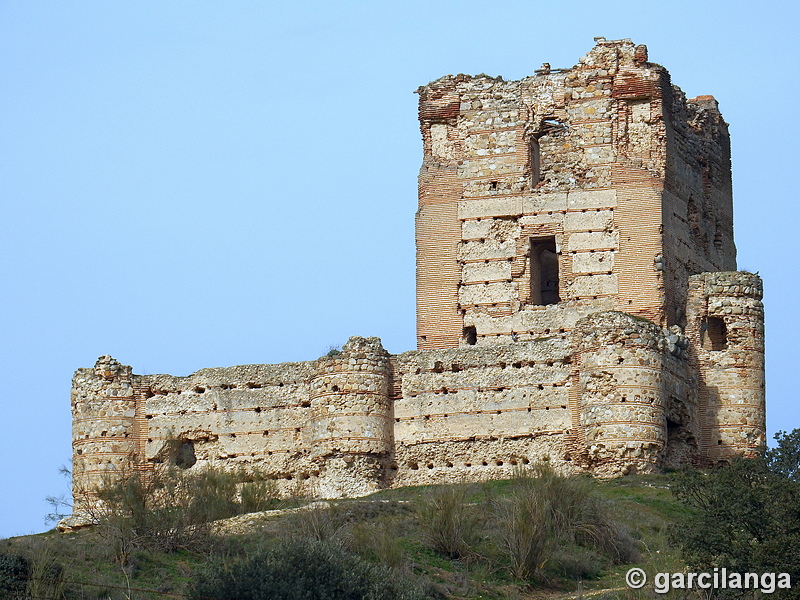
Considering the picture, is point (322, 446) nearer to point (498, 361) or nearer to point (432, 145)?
point (498, 361)

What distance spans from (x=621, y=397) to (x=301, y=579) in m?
10.3

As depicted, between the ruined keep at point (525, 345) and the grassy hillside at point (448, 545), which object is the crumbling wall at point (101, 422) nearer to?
the ruined keep at point (525, 345)

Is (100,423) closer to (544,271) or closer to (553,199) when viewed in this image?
(553,199)

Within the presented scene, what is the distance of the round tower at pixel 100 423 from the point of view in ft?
137

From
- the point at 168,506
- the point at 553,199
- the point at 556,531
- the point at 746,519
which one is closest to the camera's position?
the point at 746,519

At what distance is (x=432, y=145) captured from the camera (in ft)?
145

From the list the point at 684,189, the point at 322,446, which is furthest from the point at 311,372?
the point at 684,189

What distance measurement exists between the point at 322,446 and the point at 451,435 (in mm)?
2236

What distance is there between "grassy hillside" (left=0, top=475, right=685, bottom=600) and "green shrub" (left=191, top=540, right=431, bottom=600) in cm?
79

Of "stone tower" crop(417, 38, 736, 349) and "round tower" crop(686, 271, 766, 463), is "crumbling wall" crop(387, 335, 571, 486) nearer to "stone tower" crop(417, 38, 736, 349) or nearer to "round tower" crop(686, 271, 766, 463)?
"stone tower" crop(417, 38, 736, 349)

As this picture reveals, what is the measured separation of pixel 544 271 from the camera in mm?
45531

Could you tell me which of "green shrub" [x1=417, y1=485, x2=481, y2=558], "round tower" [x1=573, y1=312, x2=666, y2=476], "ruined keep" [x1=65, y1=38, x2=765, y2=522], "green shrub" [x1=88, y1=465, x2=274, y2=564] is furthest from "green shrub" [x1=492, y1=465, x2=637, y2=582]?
"green shrub" [x1=88, y1=465, x2=274, y2=564]

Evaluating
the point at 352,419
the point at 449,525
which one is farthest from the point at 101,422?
the point at 449,525

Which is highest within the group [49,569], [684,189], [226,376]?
[684,189]
